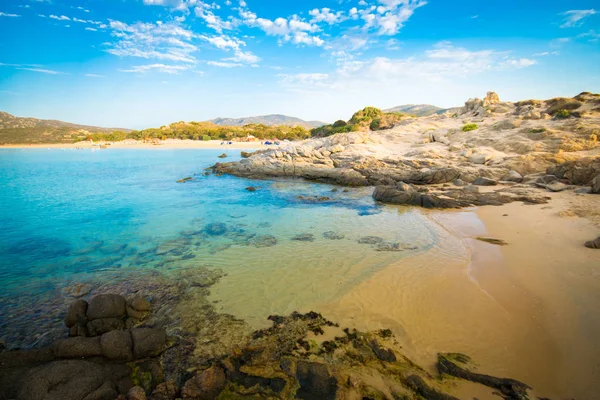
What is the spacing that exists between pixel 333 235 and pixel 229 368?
790 cm

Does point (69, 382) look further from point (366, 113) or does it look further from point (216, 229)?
point (366, 113)

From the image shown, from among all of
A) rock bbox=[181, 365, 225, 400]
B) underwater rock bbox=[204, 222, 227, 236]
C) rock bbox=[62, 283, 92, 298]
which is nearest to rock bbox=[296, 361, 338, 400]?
rock bbox=[181, 365, 225, 400]

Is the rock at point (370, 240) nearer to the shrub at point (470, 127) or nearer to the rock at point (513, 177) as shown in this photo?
the rock at point (513, 177)

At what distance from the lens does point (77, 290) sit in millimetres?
7863

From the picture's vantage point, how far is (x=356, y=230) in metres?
12.6

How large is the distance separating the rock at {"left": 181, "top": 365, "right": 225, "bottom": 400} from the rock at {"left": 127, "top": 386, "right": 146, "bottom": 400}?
0.56 m

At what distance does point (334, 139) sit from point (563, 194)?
79.4 ft

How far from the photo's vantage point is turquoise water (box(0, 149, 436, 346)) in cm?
796

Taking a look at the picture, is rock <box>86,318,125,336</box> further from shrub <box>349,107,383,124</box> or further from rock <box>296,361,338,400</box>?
shrub <box>349,107,383,124</box>

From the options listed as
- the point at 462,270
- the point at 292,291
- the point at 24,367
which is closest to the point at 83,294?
the point at 24,367

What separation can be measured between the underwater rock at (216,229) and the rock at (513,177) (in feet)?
70.1

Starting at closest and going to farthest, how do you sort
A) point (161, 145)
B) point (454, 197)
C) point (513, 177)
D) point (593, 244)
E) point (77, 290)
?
point (77, 290) < point (593, 244) < point (454, 197) < point (513, 177) < point (161, 145)

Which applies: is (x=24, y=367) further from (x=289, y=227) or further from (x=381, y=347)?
(x=289, y=227)

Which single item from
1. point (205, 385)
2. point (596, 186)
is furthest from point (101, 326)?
point (596, 186)
